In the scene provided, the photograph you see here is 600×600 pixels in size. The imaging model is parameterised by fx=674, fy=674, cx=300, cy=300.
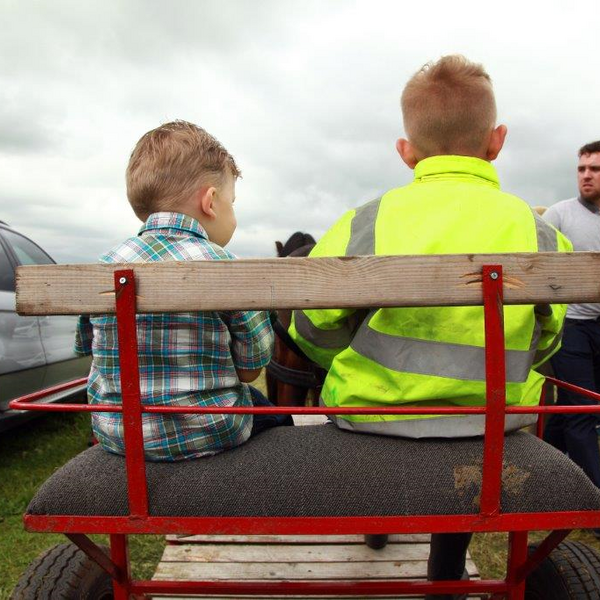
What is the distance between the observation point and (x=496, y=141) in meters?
2.10

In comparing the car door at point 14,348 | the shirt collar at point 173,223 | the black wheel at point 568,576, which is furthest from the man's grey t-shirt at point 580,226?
the car door at point 14,348

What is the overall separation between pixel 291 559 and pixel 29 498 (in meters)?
2.24

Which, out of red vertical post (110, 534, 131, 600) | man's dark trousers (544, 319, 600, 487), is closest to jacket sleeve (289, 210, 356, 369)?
red vertical post (110, 534, 131, 600)

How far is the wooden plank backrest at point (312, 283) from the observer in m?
1.50

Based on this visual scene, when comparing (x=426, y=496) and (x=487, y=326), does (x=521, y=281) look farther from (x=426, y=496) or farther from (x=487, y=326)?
(x=426, y=496)

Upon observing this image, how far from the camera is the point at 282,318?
146 inches

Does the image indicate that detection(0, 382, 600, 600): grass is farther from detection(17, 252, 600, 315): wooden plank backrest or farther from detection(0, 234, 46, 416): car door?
detection(17, 252, 600, 315): wooden plank backrest

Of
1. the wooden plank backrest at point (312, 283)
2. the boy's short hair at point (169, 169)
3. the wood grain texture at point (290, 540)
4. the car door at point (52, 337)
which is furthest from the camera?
the car door at point (52, 337)

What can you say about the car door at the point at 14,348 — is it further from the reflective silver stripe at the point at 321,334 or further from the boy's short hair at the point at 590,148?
the boy's short hair at the point at 590,148

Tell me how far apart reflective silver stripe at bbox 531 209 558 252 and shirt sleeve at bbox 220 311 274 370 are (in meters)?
0.78

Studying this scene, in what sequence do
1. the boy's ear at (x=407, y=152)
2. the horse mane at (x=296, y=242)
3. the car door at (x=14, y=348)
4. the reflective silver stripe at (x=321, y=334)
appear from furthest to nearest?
the car door at (x=14, y=348) → the horse mane at (x=296, y=242) → the boy's ear at (x=407, y=152) → the reflective silver stripe at (x=321, y=334)

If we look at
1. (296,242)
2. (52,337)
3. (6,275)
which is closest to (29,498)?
(52,337)

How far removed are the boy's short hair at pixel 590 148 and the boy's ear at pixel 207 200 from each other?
352 centimetres

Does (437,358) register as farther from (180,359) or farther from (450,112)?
(450,112)
